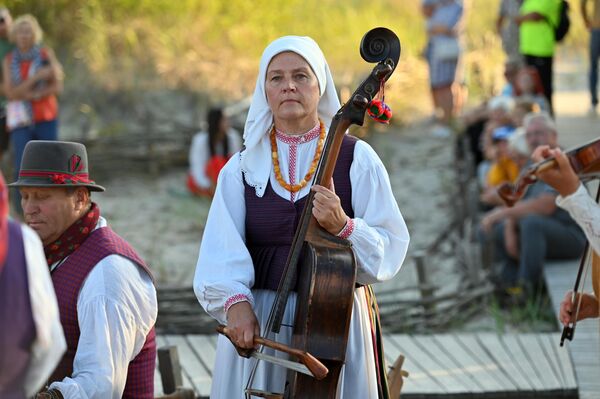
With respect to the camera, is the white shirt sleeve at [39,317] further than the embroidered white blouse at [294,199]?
No

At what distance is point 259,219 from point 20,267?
5.62ft

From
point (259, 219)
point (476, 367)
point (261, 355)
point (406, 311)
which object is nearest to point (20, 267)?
point (261, 355)

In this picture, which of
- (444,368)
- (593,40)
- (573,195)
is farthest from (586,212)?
(593,40)

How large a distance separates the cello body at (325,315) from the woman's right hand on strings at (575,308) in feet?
3.24

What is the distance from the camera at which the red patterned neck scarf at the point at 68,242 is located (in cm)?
412

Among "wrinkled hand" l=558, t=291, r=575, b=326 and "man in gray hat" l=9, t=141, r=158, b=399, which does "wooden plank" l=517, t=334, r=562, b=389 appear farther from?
"man in gray hat" l=9, t=141, r=158, b=399

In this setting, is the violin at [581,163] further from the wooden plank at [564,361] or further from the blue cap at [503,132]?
the blue cap at [503,132]

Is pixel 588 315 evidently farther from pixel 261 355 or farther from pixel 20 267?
pixel 20 267

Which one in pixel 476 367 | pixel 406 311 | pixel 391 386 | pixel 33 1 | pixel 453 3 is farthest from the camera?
pixel 33 1

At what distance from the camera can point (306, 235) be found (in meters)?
3.90

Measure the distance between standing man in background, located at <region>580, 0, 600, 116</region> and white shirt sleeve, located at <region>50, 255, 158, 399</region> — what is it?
21.3 feet

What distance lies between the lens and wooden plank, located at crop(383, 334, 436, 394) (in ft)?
19.0

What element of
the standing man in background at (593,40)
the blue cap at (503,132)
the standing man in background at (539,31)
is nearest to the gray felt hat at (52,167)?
the blue cap at (503,132)

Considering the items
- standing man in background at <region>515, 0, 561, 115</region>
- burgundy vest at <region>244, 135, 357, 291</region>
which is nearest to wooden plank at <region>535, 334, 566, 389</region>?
burgundy vest at <region>244, 135, 357, 291</region>
